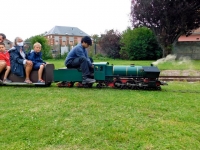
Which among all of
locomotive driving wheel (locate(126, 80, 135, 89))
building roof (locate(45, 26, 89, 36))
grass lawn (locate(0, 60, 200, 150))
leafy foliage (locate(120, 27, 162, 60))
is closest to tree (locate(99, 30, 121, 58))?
leafy foliage (locate(120, 27, 162, 60))

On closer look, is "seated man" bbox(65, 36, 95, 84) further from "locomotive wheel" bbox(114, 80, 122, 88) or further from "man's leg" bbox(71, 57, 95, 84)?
"locomotive wheel" bbox(114, 80, 122, 88)

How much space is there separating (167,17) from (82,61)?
572 inches

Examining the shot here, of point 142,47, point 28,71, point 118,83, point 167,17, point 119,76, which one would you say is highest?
point 167,17

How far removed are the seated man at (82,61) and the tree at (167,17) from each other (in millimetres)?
13734

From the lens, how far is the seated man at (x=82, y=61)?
19.4ft

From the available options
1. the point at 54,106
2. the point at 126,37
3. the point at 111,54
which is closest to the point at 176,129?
the point at 54,106

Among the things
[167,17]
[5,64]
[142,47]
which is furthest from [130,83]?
[142,47]

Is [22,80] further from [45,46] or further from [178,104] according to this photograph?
[45,46]

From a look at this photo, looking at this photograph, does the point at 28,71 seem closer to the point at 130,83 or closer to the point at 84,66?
the point at 84,66

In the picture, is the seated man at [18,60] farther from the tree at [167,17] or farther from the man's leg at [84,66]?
the tree at [167,17]

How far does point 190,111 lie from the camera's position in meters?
3.83

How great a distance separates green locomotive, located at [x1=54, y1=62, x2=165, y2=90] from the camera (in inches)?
228

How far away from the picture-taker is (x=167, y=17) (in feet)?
59.0

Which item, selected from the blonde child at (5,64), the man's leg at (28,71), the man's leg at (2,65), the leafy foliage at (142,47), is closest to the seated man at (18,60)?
the man's leg at (28,71)
